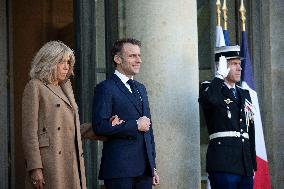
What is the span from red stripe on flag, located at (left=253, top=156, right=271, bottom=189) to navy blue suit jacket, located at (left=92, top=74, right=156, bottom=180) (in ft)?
7.51

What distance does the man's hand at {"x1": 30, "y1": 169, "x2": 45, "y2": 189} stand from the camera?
6605 mm

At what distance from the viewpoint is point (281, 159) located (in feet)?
36.1

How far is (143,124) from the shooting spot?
7.12 meters

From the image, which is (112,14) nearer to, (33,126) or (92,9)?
(92,9)

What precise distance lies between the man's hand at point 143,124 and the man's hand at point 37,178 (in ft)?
3.00

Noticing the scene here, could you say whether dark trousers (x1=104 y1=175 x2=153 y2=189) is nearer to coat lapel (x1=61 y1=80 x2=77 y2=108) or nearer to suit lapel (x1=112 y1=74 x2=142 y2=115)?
suit lapel (x1=112 y1=74 x2=142 y2=115)

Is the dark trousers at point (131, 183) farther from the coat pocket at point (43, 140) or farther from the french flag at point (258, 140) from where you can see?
the french flag at point (258, 140)

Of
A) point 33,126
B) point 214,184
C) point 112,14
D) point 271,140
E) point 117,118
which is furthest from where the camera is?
point 271,140

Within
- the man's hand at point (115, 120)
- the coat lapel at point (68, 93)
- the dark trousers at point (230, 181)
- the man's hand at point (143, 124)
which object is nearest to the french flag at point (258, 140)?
the dark trousers at point (230, 181)

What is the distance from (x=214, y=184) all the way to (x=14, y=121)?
3822 millimetres

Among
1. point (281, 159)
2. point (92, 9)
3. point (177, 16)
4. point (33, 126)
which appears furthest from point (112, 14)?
point (33, 126)

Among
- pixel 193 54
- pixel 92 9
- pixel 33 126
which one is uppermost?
pixel 92 9

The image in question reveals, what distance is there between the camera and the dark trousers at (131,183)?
23.1ft

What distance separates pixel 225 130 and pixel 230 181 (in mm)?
451
